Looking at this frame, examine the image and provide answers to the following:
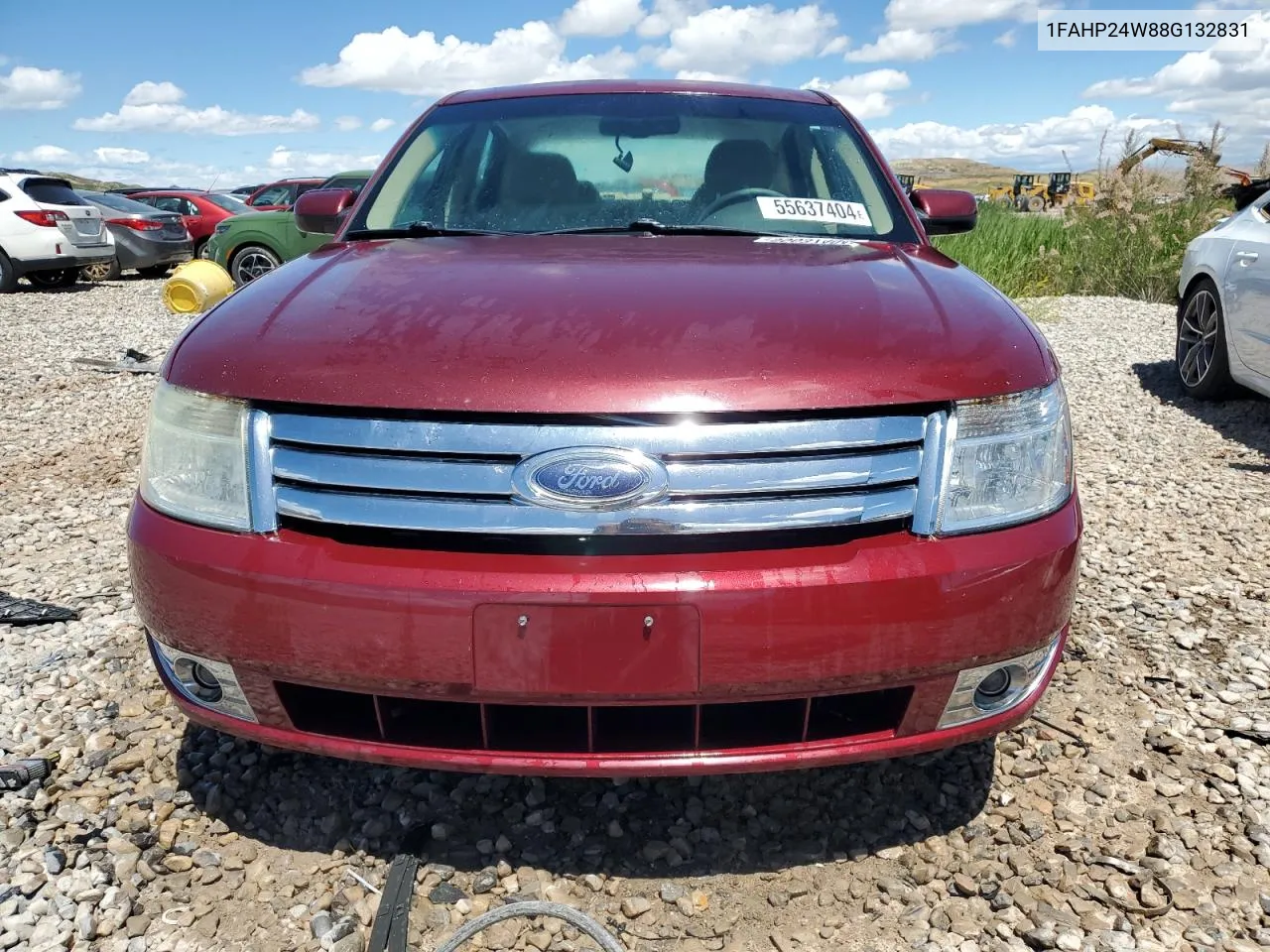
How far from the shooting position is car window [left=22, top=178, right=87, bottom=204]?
1277 cm

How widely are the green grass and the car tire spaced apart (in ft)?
38.5

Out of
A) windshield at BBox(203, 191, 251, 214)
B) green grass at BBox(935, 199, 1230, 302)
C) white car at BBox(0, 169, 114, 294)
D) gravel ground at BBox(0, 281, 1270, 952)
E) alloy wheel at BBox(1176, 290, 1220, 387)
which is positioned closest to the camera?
gravel ground at BBox(0, 281, 1270, 952)

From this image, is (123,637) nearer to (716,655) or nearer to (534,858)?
(534,858)

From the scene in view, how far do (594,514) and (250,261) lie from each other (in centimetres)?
1083

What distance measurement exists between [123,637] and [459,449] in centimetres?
182

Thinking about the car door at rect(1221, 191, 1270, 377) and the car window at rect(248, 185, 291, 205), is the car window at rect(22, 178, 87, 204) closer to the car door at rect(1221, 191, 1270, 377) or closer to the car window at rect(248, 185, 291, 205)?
the car window at rect(248, 185, 291, 205)

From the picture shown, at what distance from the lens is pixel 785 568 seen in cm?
154

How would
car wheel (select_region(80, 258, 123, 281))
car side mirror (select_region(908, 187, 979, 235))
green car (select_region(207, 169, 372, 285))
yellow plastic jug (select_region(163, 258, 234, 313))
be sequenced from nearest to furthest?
car side mirror (select_region(908, 187, 979, 235)) → yellow plastic jug (select_region(163, 258, 234, 313)) → green car (select_region(207, 169, 372, 285)) → car wheel (select_region(80, 258, 123, 281))

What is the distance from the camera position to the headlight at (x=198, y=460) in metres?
1.65

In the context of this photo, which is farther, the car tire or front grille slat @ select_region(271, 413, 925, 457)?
the car tire

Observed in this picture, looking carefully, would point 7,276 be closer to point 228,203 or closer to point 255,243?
point 255,243

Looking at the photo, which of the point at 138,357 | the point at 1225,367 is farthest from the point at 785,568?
the point at 138,357

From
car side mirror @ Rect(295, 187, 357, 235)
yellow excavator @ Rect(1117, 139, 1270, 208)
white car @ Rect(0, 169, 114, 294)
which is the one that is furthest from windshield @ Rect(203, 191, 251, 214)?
car side mirror @ Rect(295, 187, 357, 235)

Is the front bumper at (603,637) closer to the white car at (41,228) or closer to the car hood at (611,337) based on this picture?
the car hood at (611,337)
